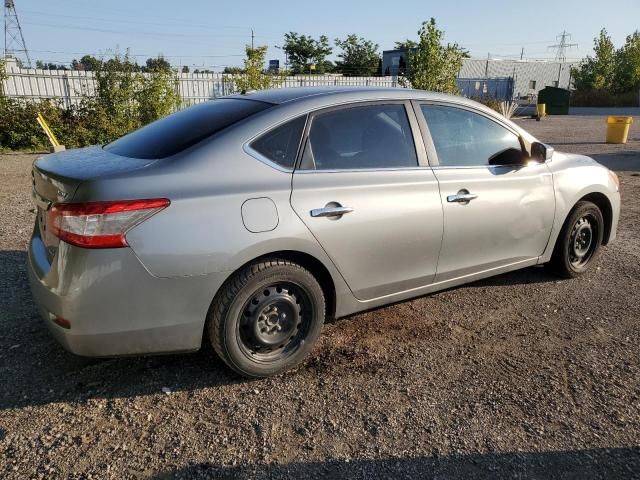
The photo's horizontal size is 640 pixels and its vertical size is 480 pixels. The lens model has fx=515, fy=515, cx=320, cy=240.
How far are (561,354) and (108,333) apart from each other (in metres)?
2.86

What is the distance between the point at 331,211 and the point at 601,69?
54.0m

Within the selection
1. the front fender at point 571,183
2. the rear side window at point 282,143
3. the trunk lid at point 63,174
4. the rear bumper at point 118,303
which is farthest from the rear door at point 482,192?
the trunk lid at point 63,174

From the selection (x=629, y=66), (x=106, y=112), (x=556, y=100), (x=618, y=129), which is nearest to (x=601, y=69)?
(x=629, y=66)

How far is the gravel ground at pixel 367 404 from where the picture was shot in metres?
2.45

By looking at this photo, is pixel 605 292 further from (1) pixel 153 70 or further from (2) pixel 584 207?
(1) pixel 153 70

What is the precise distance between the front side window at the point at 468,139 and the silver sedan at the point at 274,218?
1 cm

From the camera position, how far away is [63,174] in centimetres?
275

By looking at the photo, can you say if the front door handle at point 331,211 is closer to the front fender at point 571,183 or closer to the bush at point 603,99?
the front fender at point 571,183

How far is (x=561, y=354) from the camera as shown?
11.4ft

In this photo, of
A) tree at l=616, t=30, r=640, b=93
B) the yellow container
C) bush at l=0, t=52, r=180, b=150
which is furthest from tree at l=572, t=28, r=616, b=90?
bush at l=0, t=52, r=180, b=150

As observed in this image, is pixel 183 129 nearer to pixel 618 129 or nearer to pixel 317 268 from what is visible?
pixel 317 268

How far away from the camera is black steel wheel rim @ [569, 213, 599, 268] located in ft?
15.3

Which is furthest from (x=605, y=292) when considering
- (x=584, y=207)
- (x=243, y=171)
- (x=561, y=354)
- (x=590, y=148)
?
(x=590, y=148)

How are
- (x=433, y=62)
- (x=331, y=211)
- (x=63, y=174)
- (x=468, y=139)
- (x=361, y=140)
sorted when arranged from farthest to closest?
(x=433, y=62) → (x=468, y=139) → (x=361, y=140) → (x=331, y=211) → (x=63, y=174)
